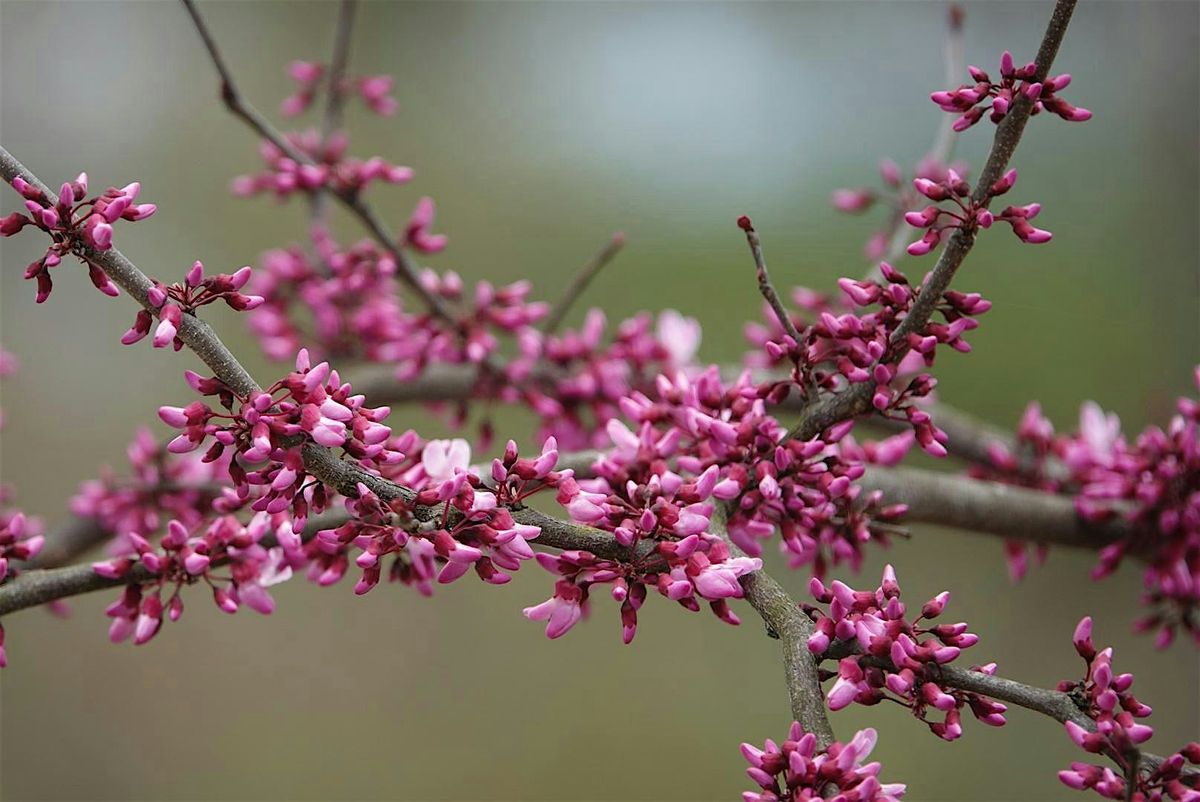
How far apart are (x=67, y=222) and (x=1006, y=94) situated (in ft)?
1.89

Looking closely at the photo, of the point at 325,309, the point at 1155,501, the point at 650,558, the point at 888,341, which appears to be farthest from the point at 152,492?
the point at 1155,501

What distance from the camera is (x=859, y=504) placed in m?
0.84

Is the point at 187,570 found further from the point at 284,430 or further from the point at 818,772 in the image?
the point at 818,772

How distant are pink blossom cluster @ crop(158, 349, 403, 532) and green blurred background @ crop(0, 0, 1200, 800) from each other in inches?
59.3

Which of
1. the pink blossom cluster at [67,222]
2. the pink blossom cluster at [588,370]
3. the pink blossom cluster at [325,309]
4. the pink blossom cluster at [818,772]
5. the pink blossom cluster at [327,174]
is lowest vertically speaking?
the pink blossom cluster at [818,772]

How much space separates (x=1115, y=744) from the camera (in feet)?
1.76

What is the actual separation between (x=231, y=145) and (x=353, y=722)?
1978 millimetres

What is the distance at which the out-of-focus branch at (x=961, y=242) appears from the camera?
0.60m

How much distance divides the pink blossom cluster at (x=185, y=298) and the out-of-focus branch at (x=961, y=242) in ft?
1.30

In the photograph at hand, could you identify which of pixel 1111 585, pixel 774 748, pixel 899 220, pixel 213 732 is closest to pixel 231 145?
pixel 213 732

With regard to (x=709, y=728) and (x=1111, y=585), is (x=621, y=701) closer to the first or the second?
(x=709, y=728)

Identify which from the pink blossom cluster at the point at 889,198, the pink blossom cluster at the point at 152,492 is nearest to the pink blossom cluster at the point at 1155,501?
the pink blossom cluster at the point at 889,198

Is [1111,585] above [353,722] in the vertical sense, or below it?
above

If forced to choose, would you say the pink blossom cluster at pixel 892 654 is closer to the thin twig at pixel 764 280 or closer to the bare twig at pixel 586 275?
the thin twig at pixel 764 280
